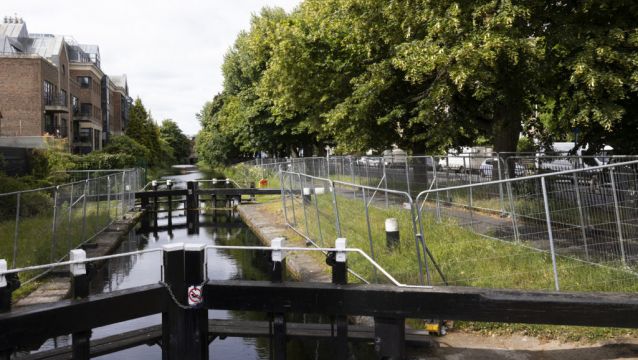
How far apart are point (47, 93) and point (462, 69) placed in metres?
44.7

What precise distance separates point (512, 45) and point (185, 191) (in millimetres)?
20313

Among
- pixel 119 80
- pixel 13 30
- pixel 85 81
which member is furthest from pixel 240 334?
pixel 119 80

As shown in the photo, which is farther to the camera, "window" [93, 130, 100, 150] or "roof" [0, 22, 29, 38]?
"window" [93, 130, 100, 150]

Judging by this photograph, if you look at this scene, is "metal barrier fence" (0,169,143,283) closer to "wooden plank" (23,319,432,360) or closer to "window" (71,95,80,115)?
"wooden plank" (23,319,432,360)

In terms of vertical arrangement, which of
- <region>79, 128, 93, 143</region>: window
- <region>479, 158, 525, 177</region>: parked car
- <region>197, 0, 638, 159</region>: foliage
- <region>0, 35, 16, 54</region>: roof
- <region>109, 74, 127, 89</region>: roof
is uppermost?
<region>109, 74, 127, 89</region>: roof

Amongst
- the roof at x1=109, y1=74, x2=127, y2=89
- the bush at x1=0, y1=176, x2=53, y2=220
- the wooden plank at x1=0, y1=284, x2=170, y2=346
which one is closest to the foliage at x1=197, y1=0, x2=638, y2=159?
the wooden plank at x1=0, y1=284, x2=170, y2=346

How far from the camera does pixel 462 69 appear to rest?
10.2 metres

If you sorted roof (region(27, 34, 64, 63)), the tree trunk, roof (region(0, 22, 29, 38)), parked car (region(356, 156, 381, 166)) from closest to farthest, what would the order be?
the tree trunk, parked car (region(356, 156, 381, 166)), roof (region(27, 34, 64, 63)), roof (region(0, 22, 29, 38))

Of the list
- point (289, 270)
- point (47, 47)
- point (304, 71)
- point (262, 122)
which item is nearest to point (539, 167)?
point (289, 270)

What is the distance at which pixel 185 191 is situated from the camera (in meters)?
27.3

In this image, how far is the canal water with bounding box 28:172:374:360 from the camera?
8.45m

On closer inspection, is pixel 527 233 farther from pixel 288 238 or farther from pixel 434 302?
pixel 288 238

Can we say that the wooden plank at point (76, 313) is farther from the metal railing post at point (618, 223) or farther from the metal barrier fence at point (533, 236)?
the metal railing post at point (618, 223)

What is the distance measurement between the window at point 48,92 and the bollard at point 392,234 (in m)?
44.1
